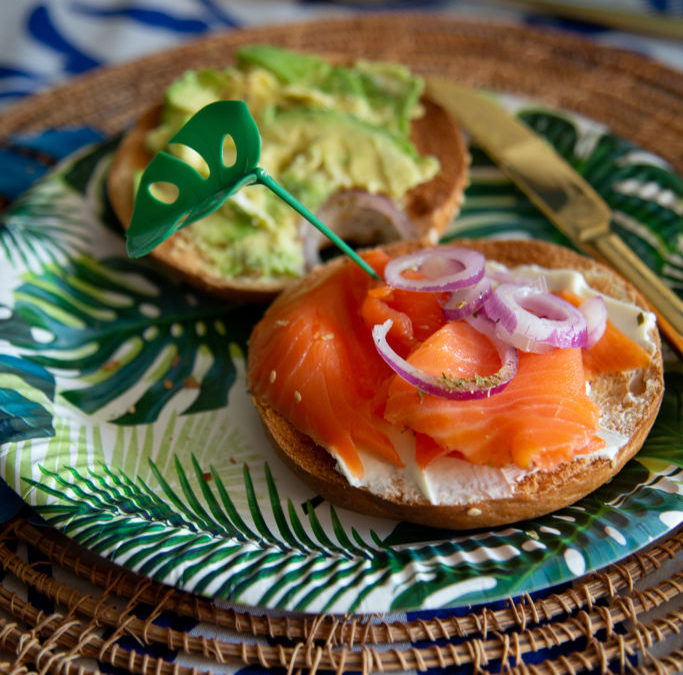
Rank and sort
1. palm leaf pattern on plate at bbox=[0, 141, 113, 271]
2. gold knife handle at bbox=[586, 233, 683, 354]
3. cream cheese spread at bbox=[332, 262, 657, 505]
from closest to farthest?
cream cheese spread at bbox=[332, 262, 657, 505] → gold knife handle at bbox=[586, 233, 683, 354] → palm leaf pattern on plate at bbox=[0, 141, 113, 271]

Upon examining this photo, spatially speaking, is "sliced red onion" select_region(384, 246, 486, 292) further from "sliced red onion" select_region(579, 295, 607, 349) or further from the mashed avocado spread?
the mashed avocado spread

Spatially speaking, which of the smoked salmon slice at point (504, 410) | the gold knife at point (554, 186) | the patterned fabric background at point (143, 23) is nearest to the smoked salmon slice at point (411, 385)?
the smoked salmon slice at point (504, 410)

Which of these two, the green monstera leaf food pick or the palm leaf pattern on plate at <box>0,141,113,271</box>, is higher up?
the green monstera leaf food pick

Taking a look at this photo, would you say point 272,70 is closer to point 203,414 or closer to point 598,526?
point 203,414

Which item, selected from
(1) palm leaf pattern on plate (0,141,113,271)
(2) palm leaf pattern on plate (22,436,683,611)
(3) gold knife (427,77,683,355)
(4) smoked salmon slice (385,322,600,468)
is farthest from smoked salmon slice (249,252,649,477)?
(1) palm leaf pattern on plate (0,141,113,271)

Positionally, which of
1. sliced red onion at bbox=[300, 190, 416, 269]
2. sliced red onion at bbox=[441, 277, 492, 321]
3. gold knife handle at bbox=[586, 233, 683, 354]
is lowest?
sliced red onion at bbox=[300, 190, 416, 269]

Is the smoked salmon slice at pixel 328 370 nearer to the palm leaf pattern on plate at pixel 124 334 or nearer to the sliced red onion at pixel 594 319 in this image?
the palm leaf pattern on plate at pixel 124 334
